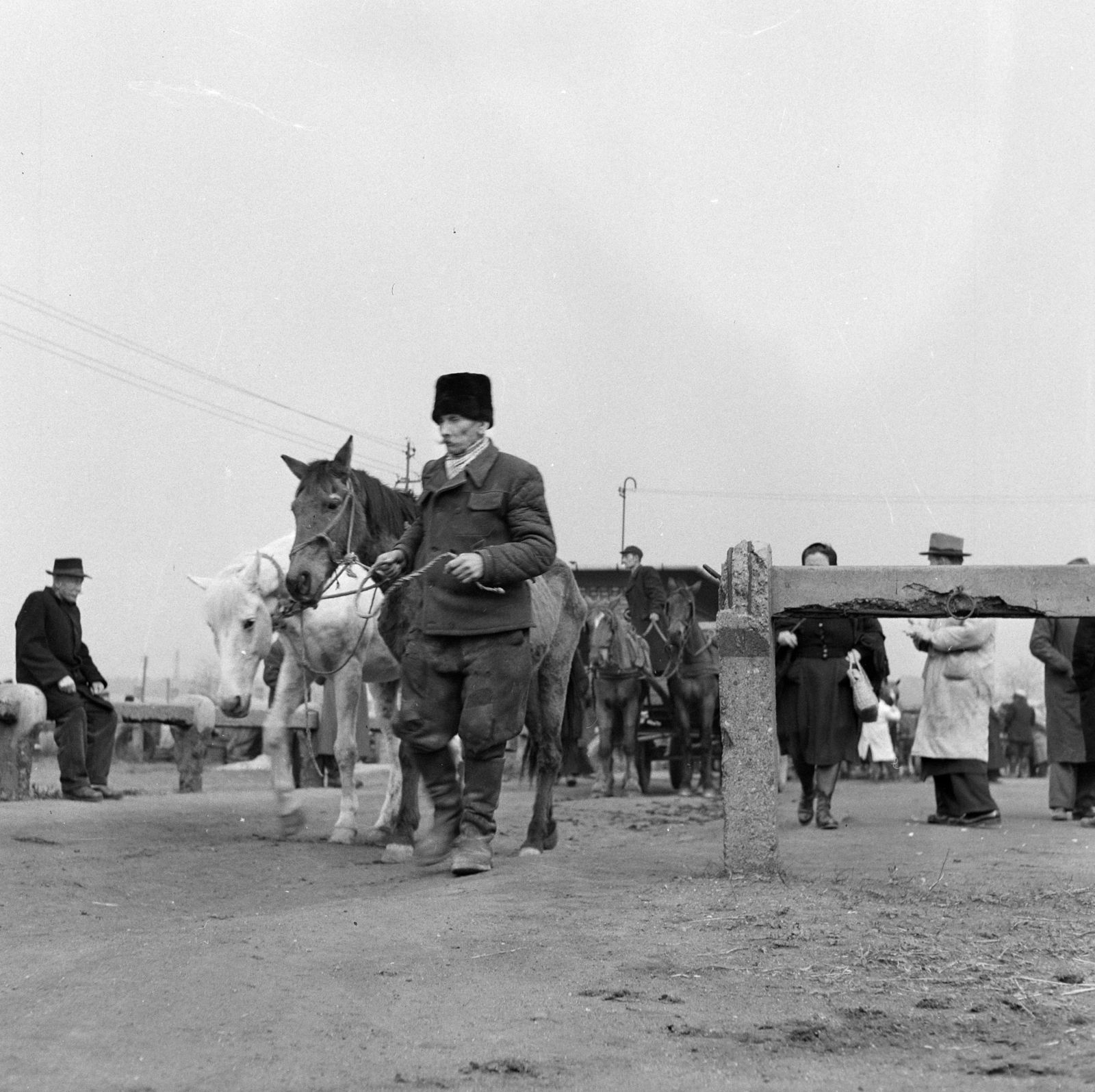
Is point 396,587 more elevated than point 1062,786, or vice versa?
point 396,587

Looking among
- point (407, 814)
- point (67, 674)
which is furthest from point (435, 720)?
point (67, 674)

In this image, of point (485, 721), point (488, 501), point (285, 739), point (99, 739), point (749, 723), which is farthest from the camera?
point (99, 739)

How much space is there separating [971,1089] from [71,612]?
11.0m

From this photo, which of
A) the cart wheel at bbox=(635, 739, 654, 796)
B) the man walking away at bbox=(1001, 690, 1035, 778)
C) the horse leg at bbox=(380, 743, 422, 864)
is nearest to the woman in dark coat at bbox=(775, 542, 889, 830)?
the horse leg at bbox=(380, 743, 422, 864)

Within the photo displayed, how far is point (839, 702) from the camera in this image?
11.7m

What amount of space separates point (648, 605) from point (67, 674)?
7409 millimetres

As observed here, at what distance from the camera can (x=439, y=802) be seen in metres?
7.35

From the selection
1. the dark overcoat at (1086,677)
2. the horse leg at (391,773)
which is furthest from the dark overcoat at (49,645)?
the dark overcoat at (1086,677)

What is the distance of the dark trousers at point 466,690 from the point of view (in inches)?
280

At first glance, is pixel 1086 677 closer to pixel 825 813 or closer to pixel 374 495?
pixel 825 813

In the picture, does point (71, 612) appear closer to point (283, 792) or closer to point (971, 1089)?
point (283, 792)

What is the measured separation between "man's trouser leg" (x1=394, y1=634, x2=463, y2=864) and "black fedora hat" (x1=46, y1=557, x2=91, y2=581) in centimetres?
681

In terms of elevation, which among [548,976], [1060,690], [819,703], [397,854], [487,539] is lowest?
[548,976]

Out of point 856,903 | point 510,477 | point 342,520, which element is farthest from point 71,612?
point 856,903
